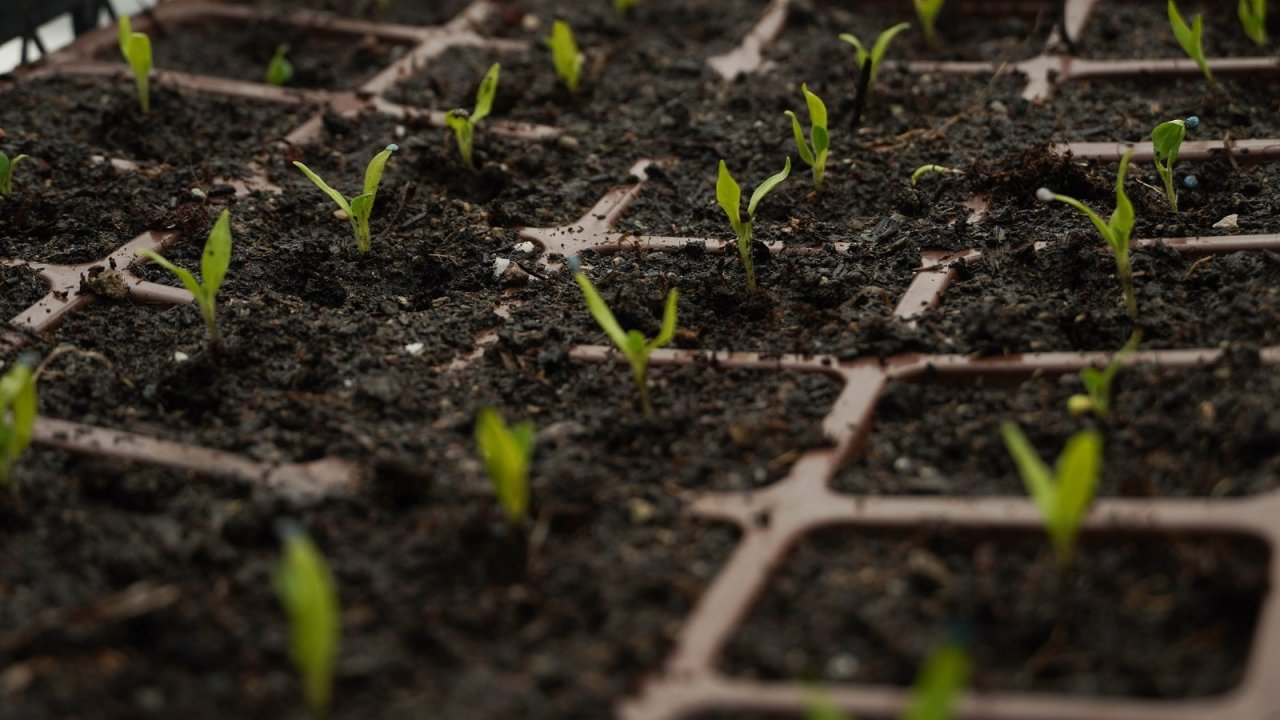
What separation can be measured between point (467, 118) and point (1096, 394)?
1.15 m

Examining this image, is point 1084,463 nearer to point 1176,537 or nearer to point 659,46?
point 1176,537

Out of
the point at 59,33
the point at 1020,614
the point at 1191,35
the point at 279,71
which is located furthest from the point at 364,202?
the point at 59,33

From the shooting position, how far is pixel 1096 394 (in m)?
1.50

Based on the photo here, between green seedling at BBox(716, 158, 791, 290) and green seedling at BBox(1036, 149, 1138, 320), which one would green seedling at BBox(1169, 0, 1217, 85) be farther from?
green seedling at BBox(716, 158, 791, 290)

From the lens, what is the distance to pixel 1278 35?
8.63ft

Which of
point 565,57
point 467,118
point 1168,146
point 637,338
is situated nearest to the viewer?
point 637,338

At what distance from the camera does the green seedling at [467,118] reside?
2.18 meters

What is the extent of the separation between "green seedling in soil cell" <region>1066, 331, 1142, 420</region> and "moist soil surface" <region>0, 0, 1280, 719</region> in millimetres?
20

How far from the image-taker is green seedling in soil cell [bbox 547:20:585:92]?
247cm

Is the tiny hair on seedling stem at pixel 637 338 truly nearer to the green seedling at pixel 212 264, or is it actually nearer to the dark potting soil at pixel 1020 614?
the dark potting soil at pixel 1020 614

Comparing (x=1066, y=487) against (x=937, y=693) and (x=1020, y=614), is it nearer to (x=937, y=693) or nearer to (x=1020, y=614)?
(x=1020, y=614)

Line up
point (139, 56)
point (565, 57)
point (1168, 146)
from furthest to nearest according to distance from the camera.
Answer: point (565, 57) < point (139, 56) < point (1168, 146)

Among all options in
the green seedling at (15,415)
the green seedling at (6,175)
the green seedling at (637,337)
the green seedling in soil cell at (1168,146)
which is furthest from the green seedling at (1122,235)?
the green seedling at (6,175)

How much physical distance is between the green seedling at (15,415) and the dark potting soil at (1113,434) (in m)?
0.84
